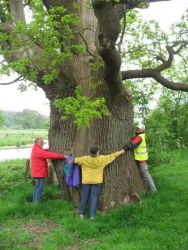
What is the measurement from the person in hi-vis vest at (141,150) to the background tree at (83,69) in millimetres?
182

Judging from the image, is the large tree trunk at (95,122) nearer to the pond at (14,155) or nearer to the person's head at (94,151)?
the person's head at (94,151)

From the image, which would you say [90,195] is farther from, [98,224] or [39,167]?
[39,167]

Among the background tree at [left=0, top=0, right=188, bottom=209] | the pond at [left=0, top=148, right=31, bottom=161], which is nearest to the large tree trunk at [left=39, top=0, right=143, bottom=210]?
the background tree at [left=0, top=0, right=188, bottom=209]

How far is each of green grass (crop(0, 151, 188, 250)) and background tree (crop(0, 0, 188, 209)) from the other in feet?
2.47

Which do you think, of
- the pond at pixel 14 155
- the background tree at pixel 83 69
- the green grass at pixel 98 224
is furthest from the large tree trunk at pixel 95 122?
the pond at pixel 14 155

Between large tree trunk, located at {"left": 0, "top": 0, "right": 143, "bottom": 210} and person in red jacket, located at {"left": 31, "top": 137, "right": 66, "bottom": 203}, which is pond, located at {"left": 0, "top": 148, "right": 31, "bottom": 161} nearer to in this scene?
person in red jacket, located at {"left": 31, "top": 137, "right": 66, "bottom": 203}

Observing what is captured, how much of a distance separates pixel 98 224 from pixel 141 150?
2.44 metres

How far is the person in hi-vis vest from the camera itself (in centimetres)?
1030

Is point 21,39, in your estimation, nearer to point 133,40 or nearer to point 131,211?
point 133,40

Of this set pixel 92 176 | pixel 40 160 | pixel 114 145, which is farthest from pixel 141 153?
pixel 40 160

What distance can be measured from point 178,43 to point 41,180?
490 cm

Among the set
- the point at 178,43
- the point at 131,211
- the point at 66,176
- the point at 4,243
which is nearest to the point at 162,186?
the point at 131,211

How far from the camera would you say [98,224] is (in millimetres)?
8961

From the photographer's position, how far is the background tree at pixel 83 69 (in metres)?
8.60
